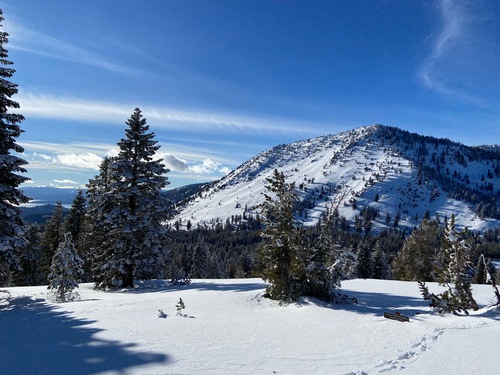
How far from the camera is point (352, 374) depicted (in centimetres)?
764

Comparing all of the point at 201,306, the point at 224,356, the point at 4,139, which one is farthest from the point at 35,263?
the point at 224,356

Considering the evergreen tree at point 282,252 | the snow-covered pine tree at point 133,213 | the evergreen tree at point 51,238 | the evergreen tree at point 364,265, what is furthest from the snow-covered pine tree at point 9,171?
the evergreen tree at point 364,265

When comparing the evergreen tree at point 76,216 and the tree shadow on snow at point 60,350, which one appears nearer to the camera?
the tree shadow on snow at point 60,350

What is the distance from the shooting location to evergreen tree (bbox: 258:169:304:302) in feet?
52.9

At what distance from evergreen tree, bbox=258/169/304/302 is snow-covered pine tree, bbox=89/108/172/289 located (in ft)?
31.1

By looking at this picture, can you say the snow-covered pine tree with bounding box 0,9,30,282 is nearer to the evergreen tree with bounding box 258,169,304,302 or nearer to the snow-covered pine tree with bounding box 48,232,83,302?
the snow-covered pine tree with bounding box 48,232,83,302

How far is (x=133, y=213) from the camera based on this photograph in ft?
75.7

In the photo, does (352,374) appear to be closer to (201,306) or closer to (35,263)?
(201,306)

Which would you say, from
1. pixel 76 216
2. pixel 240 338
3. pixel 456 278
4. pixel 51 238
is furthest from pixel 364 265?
pixel 240 338

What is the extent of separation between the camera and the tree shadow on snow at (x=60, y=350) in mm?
7668

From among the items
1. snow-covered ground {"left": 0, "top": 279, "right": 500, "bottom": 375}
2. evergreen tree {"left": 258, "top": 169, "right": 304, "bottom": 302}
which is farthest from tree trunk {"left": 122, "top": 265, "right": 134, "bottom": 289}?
evergreen tree {"left": 258, "top": 169, "right": 304, "bottom": 302}

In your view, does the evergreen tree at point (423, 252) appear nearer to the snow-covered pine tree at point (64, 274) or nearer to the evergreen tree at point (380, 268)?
the evergreen tree at point (380, 268)

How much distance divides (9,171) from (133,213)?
27.2 ft

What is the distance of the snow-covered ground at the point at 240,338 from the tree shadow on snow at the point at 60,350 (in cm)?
3
